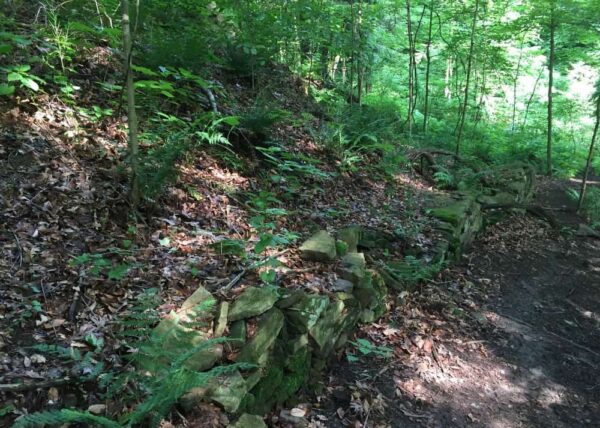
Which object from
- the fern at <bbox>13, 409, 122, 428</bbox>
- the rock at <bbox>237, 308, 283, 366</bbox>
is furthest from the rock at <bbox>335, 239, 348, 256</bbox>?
the fern at <bbox>13, 409, 122, 428</bbox>

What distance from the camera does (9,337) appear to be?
2.55 metres

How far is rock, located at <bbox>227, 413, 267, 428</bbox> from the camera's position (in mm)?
2680

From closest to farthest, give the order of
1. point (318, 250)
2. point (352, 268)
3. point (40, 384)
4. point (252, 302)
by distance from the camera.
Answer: point (40, 384) → point (252, 302) → point (318, 250) → point (352, 268)

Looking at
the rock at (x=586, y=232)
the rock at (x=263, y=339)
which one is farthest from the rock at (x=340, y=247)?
the rock at (x=586, y=232)

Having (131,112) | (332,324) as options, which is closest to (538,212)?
(332,324)

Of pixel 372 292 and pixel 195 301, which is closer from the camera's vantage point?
pixel 195 301

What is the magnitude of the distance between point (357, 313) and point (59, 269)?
287 cm

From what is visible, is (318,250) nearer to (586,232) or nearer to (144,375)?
(144,375)

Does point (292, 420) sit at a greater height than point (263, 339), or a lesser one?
lesser

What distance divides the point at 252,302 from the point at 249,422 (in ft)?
2.89

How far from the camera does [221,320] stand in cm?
309

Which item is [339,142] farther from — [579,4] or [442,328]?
[579,4]

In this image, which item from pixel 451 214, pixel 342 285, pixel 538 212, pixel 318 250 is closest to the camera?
pixel 342 285

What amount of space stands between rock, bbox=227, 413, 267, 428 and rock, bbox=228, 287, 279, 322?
2.28 feet
